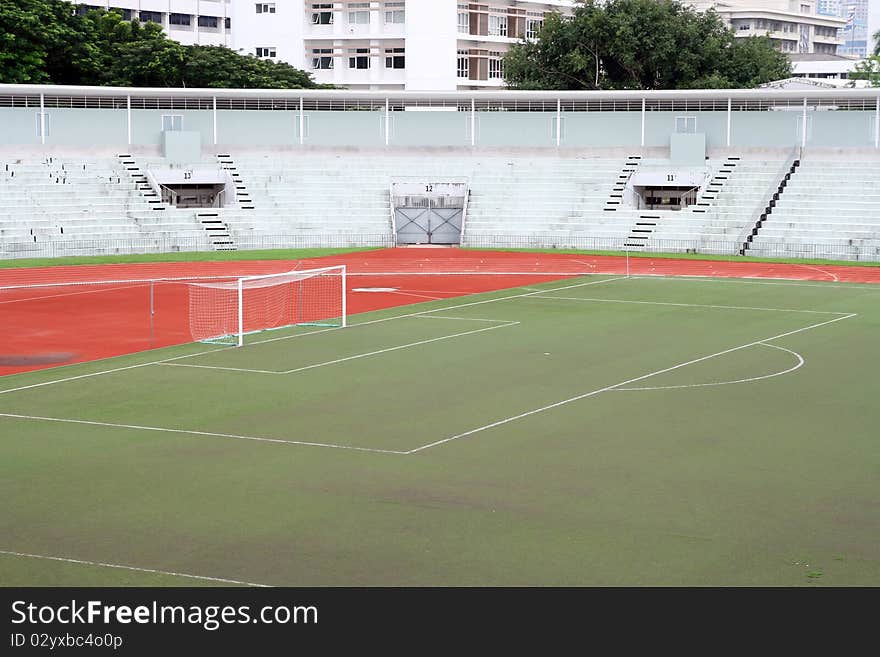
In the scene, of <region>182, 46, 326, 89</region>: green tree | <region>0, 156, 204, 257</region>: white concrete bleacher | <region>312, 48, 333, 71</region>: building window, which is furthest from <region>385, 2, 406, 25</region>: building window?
<region>0, 156, 204, 257</region>: white concrete bleacher

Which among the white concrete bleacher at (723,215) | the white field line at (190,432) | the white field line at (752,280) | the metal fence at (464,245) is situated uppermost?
the white concrete bleacher at (723,215)

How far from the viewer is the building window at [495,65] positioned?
108688 millimetres

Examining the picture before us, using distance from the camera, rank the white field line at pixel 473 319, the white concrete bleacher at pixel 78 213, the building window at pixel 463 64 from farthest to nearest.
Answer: the building window at pixel 463 64, the white concrete bleacher at pixel 78 213, the white field line at pixel 473 319

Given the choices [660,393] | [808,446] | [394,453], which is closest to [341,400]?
[394,453]

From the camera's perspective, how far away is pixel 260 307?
31.9 m

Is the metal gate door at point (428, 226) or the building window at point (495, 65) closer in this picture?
the metal gate door at point (428, 226)

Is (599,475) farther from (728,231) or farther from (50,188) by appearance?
(50,188)

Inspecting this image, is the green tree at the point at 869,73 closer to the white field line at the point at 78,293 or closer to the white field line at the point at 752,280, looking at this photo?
the white field line at the point at 752,280

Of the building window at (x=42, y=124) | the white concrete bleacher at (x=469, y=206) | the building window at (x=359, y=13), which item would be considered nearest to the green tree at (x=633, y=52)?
the white concrete bleacher at (x=469, y=206)

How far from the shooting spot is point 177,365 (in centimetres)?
2372

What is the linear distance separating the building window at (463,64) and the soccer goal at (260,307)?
72.1 meters

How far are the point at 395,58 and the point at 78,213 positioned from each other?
5672 cm

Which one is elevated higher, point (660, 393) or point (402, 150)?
point (402, 150)

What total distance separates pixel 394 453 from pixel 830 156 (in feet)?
146
